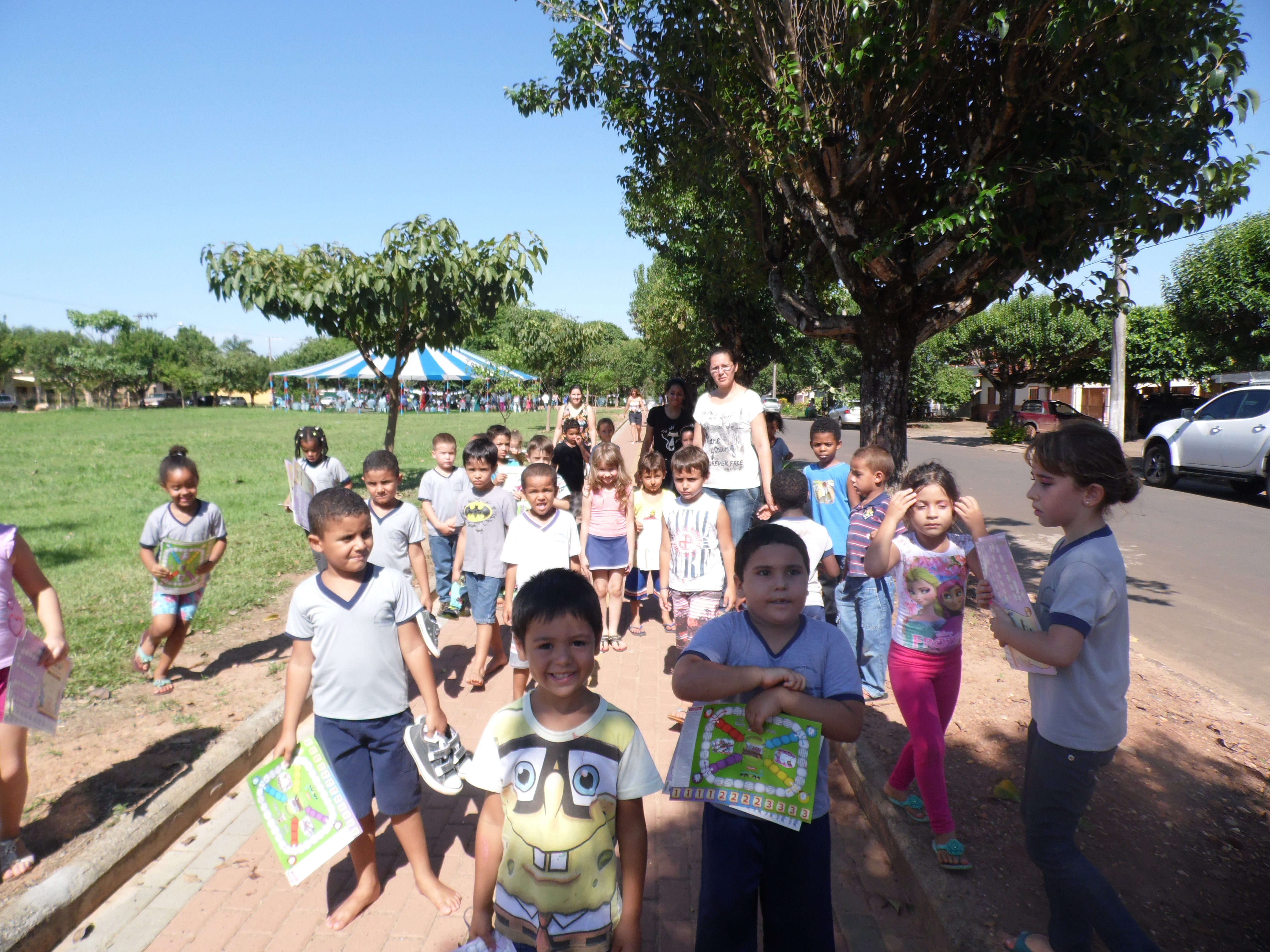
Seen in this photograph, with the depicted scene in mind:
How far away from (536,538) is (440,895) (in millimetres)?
2158

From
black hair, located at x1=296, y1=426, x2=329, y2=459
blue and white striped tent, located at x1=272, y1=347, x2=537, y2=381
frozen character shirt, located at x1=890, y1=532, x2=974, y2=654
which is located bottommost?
frozen character shirt, located at x1=890, y1=532, x2=974, y2=654

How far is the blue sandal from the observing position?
117 inches

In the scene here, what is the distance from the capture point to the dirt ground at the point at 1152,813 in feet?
9.16

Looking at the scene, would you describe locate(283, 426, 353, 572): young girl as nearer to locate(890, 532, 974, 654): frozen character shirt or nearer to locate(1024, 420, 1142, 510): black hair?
locate(890, 532, 974, 654): frozen character shirt

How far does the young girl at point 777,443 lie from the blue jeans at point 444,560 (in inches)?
136

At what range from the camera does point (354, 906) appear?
2875 mm

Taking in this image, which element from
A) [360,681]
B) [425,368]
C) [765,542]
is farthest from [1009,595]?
[425,368]

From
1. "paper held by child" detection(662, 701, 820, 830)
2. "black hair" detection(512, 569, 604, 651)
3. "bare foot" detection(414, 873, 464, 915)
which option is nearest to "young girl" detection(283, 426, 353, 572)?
"bare foot" detection(414, 873, 464, 915)

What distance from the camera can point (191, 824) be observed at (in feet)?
11.6

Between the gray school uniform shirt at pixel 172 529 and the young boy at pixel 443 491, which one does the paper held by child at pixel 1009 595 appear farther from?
the gray school uniform shirt at pixel 172 529

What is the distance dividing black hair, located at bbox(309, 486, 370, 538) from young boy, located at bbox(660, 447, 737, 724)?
227 cm

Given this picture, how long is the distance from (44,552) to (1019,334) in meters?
34.9

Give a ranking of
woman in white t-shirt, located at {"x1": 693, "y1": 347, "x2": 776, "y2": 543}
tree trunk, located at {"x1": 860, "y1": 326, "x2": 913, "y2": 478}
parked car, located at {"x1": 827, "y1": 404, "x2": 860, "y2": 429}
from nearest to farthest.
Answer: woman in white t-shirt, located at {"x1": 693, "y1": 347, "x2": 776, "y2": 543} < tree trunk, located at {"x1": 860, "y1": 326, "x2": 913, "y2": 478} < parked car, located at {"x1": 827, "y1": 404, "x2": 860, "y2": 429}

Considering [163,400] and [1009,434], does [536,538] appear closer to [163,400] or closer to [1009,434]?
[1009,434]
